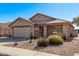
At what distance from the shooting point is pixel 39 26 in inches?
993

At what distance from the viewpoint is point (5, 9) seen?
1739cm

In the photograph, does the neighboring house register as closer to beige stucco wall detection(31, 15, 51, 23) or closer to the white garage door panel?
the white garage door panel

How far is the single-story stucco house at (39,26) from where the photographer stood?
77.0 ft

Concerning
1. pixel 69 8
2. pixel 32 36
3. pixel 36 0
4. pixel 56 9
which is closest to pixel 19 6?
pixel 56 9

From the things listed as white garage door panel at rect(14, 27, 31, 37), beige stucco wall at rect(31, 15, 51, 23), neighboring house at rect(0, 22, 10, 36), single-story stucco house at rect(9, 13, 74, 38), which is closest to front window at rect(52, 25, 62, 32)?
single-story stucco house at rect(9, 13, 74, 38)

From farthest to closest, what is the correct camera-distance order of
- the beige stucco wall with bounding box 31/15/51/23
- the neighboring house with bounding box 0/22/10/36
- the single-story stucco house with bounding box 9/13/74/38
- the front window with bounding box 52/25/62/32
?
the neighboring house with bounding box 0/22/10/36 < the beige stucco wall with bounding box 31/15/51/23 < the single-story stucco house with bounding box 9/13/74/38 < the front window with bounding box 52/25/62/32

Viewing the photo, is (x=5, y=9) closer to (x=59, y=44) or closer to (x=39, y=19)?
(x=59, y=44)

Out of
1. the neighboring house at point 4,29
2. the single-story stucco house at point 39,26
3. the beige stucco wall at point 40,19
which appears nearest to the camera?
the single-story stucco house at point 39,26

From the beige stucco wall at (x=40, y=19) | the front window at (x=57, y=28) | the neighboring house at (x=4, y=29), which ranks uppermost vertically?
the beige stucco wall at (x=40, y=19)

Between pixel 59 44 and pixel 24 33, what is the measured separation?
430 inches

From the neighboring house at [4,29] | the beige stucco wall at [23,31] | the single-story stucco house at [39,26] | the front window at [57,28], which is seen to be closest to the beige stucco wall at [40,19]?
the single-story stucco house at [39,26]

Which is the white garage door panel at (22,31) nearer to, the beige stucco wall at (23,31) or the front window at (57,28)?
the beige stucco wall at (23,31)

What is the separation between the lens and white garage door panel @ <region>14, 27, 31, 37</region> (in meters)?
25.7

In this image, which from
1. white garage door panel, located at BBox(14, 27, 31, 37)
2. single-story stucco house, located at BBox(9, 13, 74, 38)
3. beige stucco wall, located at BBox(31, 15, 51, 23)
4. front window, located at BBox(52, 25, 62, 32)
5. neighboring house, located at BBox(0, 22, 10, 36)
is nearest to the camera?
front window, located at BBox(52, 25, 62, 32)
